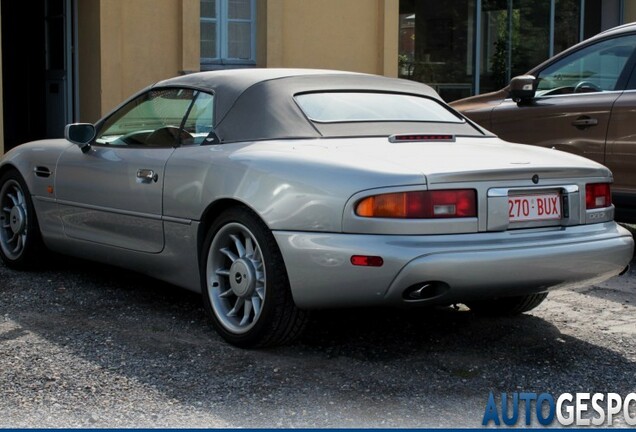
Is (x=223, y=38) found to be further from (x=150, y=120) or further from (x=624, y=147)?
(x=150, y=120)

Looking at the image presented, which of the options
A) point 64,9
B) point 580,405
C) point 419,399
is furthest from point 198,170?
point 64,9

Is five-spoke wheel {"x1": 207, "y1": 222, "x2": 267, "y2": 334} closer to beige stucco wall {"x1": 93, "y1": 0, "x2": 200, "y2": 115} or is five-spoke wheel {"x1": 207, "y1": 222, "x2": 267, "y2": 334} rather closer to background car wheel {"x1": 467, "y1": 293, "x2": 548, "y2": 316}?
background car wheel {"x1": 467, "y1": 293, "x2": 548, "y2": 316}

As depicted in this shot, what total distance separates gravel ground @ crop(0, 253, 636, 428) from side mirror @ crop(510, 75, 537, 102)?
6.71 feet

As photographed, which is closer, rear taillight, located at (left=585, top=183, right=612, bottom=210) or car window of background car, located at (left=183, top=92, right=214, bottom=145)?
rear taillight, located at (left=585, top=183, right=612, bottom=210)

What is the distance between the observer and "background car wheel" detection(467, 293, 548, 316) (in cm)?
578

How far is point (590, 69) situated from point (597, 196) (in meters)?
2.90

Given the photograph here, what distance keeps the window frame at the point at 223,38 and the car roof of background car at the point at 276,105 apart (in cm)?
600

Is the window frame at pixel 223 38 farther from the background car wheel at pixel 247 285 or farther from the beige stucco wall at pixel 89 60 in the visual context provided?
the background car wheel at pixel 247 285

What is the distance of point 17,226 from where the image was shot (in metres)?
6.88

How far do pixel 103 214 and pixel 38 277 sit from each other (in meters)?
0.99

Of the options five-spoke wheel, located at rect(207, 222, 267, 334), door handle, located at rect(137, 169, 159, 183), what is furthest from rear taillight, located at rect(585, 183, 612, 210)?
door handle, located at rect(137, 169, 159, 183)

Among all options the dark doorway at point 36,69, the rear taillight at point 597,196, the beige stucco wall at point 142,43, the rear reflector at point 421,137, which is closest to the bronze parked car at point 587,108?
the rear taillight at point 597,196

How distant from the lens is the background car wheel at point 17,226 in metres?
6.79

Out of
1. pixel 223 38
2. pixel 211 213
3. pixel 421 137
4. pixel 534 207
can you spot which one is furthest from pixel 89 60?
pixel 534 207
